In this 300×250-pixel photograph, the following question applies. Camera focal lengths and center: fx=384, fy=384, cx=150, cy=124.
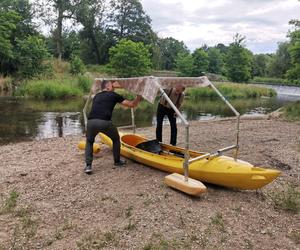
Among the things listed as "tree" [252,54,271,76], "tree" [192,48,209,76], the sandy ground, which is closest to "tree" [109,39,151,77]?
"tree" [192,48,209,76]

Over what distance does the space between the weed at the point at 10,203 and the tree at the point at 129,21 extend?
5524 cm

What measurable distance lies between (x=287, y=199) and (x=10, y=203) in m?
5.09

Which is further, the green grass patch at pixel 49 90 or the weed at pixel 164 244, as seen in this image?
the green grass patch at pixel 49 90

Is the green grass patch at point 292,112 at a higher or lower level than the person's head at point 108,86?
lower

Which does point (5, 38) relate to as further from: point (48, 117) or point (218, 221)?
point (218, 221)

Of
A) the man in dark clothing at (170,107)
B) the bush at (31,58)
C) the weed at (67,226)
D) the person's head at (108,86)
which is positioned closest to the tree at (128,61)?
the bush at (31,58)

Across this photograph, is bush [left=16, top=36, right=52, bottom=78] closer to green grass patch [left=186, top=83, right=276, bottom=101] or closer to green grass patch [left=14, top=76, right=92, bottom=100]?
green grass patch [left=14, top=76, right=92, bottom=100]

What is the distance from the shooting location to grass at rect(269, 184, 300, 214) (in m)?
7.03

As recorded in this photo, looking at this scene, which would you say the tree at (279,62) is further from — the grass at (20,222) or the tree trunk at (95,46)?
the grass at (20,222)

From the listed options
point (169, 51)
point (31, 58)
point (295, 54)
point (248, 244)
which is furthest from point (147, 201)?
point (169, 51)

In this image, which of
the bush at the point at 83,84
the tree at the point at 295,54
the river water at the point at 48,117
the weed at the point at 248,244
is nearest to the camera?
the weed at the point at 248,244

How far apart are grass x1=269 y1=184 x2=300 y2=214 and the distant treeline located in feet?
103

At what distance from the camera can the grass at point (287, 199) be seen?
277 inches

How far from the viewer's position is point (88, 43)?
202 feet
